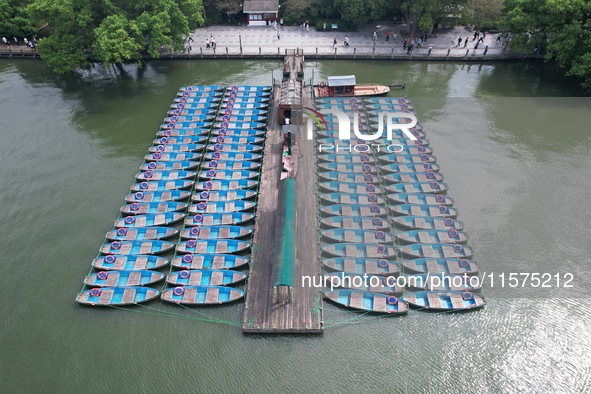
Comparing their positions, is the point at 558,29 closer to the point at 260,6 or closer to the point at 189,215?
the point at 260,6

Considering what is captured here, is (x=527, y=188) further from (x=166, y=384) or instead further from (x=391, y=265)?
(x=166, y=384)

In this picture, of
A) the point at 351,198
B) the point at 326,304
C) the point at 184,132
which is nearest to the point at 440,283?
the point at 326,304

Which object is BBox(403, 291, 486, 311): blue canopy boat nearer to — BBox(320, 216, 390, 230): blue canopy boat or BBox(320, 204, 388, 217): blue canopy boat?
BBox(320, 216, 390, 230): blue canopy boat

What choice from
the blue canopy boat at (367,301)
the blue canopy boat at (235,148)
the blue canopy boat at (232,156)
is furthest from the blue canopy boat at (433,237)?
the blue canopy boat at (235,148)

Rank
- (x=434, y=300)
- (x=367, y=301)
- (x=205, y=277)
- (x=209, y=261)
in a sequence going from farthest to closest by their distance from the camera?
(x=209, y=261) → (x=205, y=277) → (x=367, y=301) → (x=434, y=300)

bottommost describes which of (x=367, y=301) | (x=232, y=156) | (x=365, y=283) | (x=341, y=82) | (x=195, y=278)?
(x=367, y=301)

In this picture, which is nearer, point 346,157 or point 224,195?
point 224,195

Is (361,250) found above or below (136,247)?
above

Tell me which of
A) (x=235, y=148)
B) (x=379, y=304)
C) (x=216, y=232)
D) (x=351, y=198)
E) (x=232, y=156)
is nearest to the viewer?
(x=379, y=304)
